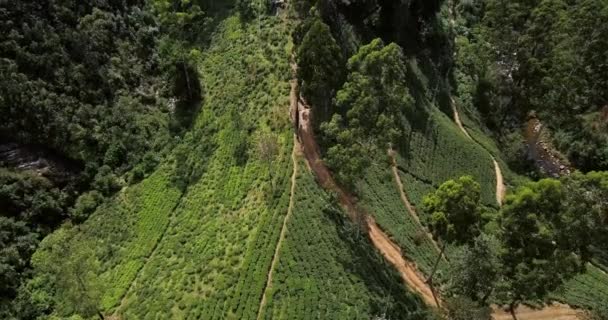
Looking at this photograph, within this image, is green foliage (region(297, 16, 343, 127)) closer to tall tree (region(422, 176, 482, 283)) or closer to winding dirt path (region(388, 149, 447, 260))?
winding dirt path (region(388, 149, 447, 260))

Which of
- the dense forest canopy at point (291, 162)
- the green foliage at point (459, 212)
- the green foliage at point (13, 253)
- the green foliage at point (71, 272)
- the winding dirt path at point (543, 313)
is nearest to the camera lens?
the green foliage at point (459, 212)

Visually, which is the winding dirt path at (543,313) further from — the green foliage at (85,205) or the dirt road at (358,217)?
the green foliage at (85,205)

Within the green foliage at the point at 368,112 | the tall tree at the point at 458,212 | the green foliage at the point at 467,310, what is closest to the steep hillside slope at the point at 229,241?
the green foliage at the point at 467,310

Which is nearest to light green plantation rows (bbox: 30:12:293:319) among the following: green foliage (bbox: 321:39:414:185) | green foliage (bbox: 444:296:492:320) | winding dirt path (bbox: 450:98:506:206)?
green foliage (bbox: 321:39:414:185)

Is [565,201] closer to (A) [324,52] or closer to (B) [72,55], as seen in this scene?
(A) [324,52]

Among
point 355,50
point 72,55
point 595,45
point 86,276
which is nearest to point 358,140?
point 355,50

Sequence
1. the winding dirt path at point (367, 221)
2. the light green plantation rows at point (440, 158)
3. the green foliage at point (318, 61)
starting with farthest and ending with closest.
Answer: the light green plantation rows at point (440, 158), the green foliage at point (318, 61), the winding dirt path at point (367, 221)
